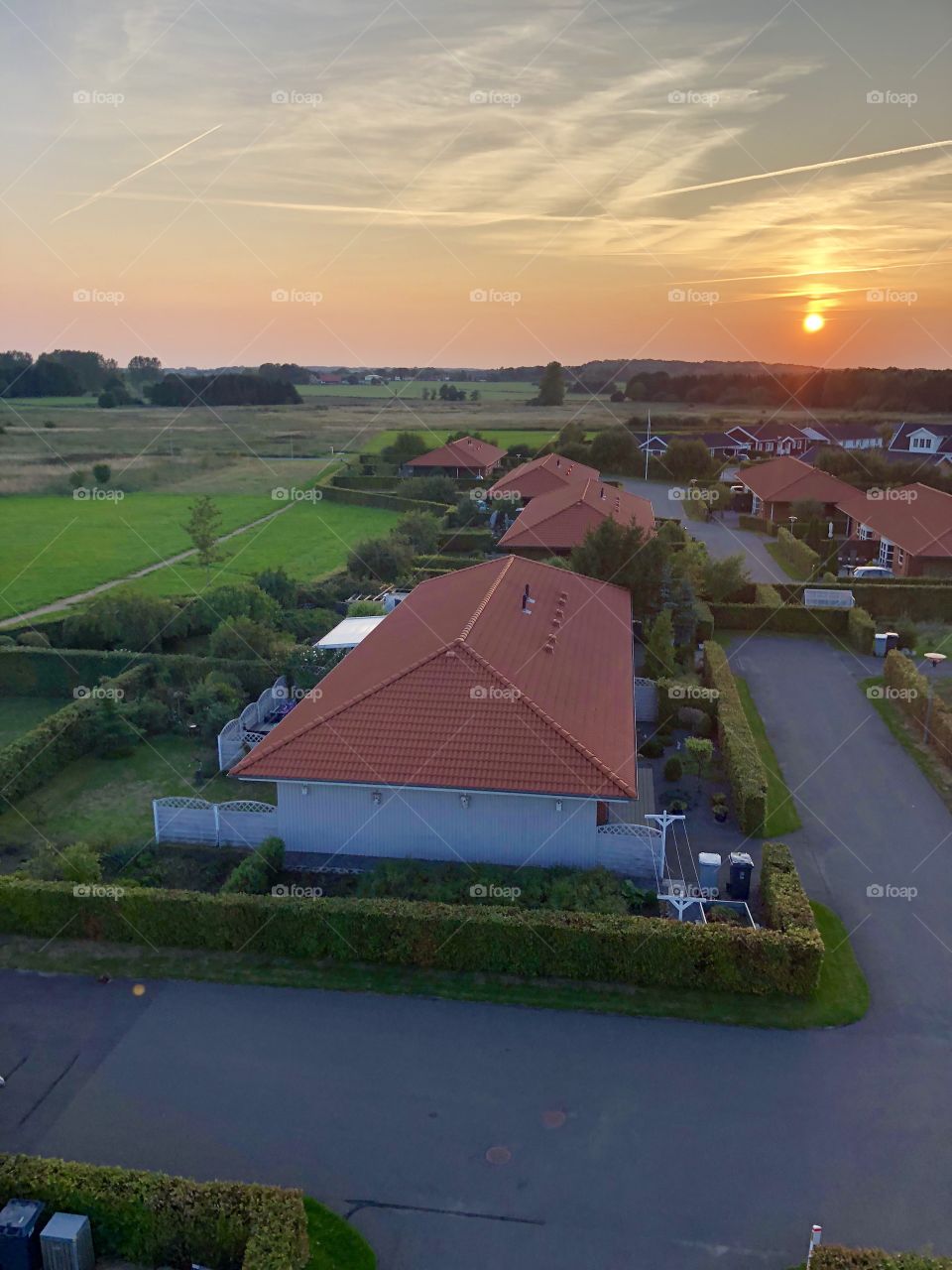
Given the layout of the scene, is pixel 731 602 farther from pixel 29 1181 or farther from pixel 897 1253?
pixel 29 1181

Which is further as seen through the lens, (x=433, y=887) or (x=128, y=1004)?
(x=433, y=887)

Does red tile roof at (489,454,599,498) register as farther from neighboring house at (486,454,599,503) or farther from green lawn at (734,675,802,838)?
green lawn at (734,675,802,838)

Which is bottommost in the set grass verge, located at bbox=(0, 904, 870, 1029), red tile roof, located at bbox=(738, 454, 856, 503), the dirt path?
grass verge, located at bbox=(0, 904, 870, 1029)

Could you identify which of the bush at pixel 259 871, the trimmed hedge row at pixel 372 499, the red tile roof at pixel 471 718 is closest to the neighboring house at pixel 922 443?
the trimmed hedge row at pixel 372 499

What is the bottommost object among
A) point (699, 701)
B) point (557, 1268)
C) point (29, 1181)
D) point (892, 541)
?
point (557, 1268)

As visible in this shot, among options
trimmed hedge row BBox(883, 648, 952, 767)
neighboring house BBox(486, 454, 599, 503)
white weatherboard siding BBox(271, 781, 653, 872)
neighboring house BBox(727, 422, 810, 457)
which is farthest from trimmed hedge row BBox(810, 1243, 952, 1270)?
neighboring house BBox(727, 422, 810, 457)

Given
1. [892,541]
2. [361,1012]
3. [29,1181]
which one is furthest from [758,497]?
[29,1181]
